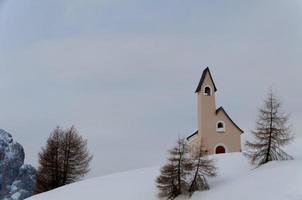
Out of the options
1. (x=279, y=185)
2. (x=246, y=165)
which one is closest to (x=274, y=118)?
(x=246, y=165)

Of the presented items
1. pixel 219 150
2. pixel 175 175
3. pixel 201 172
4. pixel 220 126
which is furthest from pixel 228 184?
pixel 220 126

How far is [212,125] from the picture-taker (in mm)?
43094

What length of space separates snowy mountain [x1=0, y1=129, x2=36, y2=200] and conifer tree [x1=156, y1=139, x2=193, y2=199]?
111512 millimetres

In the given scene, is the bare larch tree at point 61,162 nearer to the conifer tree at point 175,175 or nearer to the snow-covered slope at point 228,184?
→ the snow-covered slope at point 228,184

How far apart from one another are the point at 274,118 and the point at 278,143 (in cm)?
169

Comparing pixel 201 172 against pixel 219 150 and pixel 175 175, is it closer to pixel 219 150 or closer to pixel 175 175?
pixel 175 175

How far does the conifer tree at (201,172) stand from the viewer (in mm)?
27859

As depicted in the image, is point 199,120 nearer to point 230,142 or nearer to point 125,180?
point 230,142

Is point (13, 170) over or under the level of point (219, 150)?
over

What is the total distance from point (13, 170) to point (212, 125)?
116 metres

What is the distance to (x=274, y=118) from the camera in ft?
101

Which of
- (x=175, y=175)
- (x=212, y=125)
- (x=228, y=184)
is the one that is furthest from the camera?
(x=212, y=125)

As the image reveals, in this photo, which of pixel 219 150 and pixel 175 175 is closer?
pixel 175 175

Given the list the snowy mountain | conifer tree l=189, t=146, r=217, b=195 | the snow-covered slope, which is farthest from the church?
the snowy mountain
